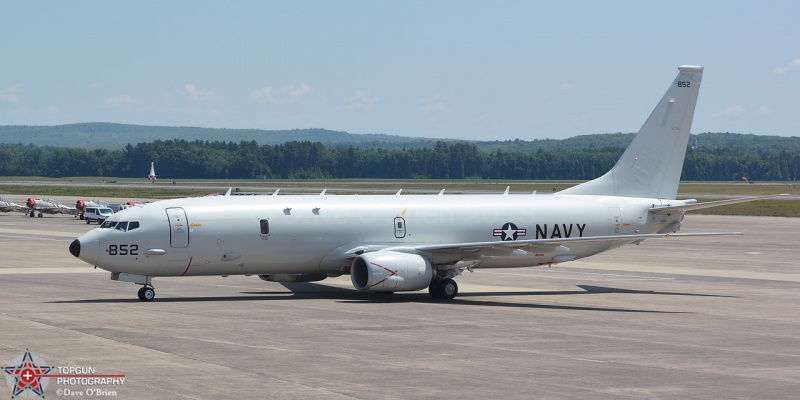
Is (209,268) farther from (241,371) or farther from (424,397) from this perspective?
(424,397)

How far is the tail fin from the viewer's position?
145 feet

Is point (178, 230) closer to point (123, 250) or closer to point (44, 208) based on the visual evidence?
point (123, 250)

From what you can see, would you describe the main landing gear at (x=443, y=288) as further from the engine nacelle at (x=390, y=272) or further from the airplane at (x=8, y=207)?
the airplane at (x=8, y=207)

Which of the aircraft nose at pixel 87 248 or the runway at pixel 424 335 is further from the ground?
the aircraft nose at pixel 87 248

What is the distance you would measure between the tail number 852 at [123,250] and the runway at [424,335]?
1.63 m

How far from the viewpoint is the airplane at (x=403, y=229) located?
37031 millimetres

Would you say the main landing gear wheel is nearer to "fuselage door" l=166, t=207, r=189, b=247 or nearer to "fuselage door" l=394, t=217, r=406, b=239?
"fuselage door" l=166, t=207, r=189, b=247

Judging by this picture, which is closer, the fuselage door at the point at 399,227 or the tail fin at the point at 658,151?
the fuselage door at the point at 399,227

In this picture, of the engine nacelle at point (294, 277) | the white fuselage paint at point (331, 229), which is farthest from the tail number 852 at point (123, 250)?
the engine nacelle at point (294, 277)

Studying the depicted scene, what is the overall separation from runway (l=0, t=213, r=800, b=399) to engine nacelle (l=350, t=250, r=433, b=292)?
0.68 m

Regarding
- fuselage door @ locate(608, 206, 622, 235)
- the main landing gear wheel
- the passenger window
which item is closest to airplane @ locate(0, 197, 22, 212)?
the main landing gear wheel

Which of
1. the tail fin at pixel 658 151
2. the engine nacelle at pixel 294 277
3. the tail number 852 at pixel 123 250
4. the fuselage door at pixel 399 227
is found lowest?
the engine nacelle at pixel 294 277

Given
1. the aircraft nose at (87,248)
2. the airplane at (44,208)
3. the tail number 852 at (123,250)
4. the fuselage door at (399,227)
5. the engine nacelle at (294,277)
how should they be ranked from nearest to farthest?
the aircraft nose at (87,248)
the tail number 852 at (123,250)
the fuselage door at (399,227)
the engine nacelle at (294,277)
the airplane at (44,208)

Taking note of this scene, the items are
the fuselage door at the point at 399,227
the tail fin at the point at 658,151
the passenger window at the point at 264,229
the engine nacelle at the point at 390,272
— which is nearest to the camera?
the engine nacelle at the point at 390,272
